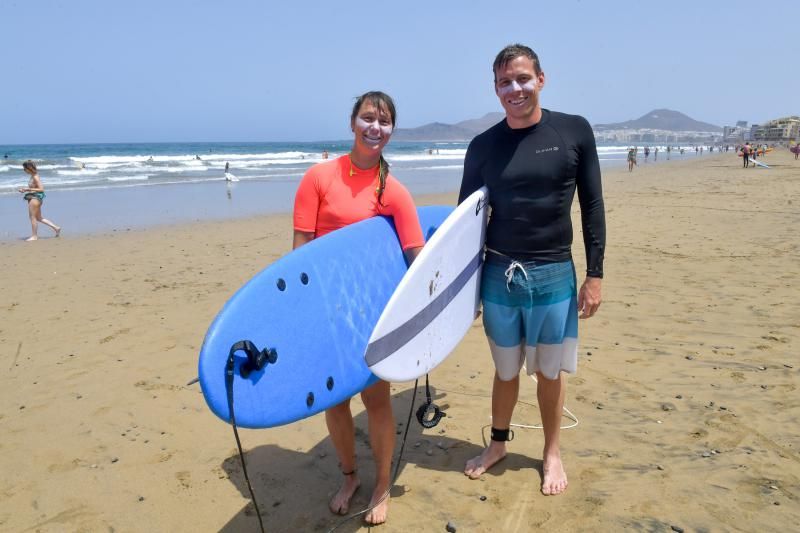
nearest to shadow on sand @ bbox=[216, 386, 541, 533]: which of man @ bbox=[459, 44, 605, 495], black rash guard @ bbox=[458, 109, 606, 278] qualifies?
man @ bbox=[459, 44, 605, 495]

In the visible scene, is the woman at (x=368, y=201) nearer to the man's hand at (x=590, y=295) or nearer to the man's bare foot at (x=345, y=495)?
the man's bare foot at (x=345, y=495)

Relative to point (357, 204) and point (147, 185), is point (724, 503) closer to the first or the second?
point (357, 204)

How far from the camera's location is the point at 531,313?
7.47 ft

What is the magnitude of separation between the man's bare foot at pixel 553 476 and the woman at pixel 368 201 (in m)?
0.73

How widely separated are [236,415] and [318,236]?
0.84 meters

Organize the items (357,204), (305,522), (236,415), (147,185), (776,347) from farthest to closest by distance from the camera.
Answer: (147,185)
(776,347)
(305,522)
(357,204)
(236,415)

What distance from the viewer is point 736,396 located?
3.11 m

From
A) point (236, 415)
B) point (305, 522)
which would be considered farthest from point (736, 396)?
point (236, 415)

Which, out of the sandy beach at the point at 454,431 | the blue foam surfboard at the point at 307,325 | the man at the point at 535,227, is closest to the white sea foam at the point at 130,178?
the sandy beach at the point at 454,431

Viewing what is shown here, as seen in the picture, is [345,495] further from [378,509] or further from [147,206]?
[147,206]

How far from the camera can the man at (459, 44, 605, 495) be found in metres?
2.15

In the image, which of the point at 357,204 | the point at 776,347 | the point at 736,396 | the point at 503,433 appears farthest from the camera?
the point at 776,347

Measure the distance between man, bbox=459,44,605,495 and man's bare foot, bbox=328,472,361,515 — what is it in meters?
0.84

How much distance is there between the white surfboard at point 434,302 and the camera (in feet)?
6.22
